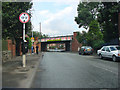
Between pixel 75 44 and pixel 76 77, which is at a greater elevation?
pixel 75 44

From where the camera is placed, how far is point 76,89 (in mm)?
4980

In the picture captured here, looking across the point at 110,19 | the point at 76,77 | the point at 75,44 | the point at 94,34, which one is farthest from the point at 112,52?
the point at 75,44

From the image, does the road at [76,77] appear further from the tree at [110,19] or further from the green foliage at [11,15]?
the tree at [110,19]

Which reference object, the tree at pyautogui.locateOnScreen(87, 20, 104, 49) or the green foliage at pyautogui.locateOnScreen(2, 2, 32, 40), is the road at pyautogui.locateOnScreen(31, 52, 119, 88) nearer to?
the green foliage at pyautogui.locateOnScreen(2, 2, 32, 40)

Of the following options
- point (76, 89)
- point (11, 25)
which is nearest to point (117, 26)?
point (11, 25)

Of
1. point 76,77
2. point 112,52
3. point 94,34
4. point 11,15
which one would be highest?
point 94,34

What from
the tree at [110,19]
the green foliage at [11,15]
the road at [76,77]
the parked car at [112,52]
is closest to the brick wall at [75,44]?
the tree at [110,19]

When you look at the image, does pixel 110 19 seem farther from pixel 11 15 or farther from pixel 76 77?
pixel 76 77

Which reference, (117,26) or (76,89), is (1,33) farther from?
(117,26)

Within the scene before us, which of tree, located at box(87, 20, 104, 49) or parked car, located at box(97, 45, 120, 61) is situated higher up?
tree, located at box(87, 20, 104, 49)

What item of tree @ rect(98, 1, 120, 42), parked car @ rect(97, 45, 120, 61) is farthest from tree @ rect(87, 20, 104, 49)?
parked car @ rect(97, 45, 120, 61)

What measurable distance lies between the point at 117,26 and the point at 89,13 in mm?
22501

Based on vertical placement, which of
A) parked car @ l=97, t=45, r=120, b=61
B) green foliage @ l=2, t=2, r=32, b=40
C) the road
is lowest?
the road

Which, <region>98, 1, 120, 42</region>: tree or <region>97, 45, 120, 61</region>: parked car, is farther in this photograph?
<region>98, 1, 120, 42</region>: tree
